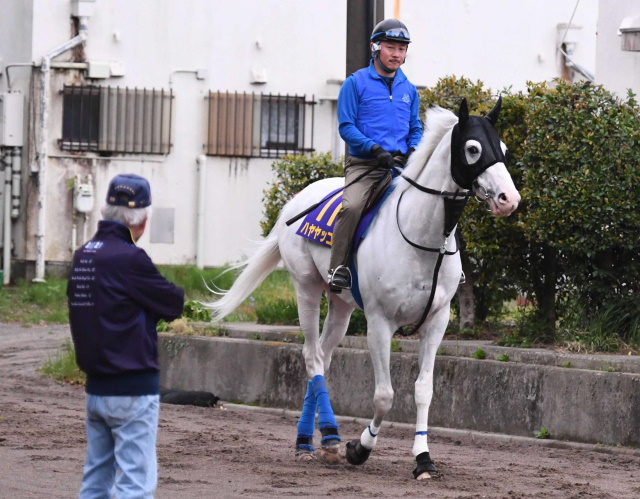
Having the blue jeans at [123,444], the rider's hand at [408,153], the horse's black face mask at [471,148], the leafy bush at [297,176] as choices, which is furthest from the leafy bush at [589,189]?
the blue jeans at [123,444]

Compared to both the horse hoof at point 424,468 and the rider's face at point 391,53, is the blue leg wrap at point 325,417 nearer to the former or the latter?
the horse hoof at point 424,468

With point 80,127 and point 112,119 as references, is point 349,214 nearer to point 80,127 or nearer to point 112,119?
point 112,119

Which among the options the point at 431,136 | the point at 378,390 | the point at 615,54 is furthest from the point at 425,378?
the point at 615,54

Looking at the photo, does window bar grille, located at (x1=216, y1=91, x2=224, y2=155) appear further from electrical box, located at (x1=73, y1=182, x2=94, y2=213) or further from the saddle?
the saddle

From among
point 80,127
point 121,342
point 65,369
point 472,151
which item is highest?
point 80,127

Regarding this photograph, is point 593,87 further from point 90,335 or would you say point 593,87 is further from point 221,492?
point 90,335

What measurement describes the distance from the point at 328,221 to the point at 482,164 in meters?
1.83

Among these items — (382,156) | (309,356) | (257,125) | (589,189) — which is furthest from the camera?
(257,125)

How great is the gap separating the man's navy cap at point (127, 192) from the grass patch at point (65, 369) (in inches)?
319

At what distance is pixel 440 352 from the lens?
11.0 m

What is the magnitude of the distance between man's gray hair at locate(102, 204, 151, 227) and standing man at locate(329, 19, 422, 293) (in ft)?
11.1

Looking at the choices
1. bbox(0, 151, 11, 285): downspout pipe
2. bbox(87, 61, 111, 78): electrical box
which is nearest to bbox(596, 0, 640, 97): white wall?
bbox(87, 61, 111, 78): electrical box

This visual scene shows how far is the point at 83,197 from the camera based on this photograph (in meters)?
19.5

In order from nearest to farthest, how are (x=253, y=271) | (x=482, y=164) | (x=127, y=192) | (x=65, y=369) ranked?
(x=127, y=192)
(x=482, y=164)
(x=253, y=271)
(x=65, y=369)
